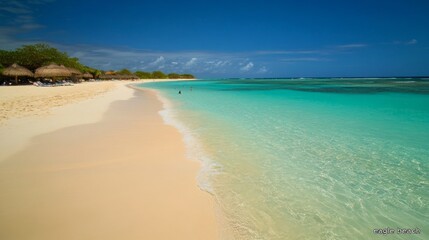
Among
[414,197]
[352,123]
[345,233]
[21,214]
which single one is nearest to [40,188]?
[21,214]

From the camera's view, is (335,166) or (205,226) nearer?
(205,226)

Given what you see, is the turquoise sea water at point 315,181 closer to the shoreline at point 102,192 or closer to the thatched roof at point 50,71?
the shoreline at point 102,192

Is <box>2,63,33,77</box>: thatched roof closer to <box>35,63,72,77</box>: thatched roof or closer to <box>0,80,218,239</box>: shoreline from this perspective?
<box>35,63,72,77</box>: thatched roof

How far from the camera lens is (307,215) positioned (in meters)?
3.01

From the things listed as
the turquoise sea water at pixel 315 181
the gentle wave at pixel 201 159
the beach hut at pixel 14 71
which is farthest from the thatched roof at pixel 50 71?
the turquoise sea water at pixel 315 181

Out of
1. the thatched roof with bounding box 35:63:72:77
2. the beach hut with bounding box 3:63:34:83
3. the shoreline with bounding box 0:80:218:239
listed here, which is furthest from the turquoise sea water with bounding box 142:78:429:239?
the thatched roof with bounding box 35:63:72:77

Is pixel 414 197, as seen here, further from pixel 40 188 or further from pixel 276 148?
pixel 40 188

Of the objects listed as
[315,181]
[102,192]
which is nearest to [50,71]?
[102,192]

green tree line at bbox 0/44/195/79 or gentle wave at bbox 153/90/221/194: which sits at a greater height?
green tree line at bbox 0/44/195/79

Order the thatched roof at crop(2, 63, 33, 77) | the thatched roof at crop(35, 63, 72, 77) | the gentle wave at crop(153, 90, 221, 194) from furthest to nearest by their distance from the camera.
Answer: the thatched roof at crop(35, 63, 72, 77), the thatched roof at crop(2, 63, 33, 77), the gentle wave at crop(153, 90, 221, 194)

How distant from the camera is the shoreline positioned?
2.62 meters

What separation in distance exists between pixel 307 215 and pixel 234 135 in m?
4.05

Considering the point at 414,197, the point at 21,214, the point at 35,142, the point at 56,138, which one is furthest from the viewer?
the point at 56,138

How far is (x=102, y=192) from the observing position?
341 centimetres
